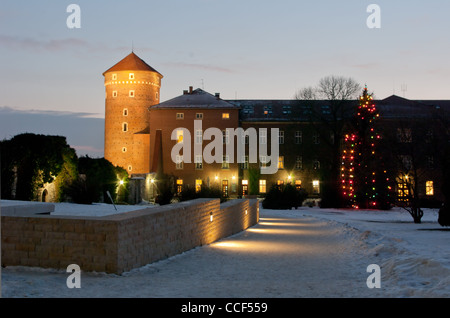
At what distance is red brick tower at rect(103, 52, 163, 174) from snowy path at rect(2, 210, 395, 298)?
57.1 metres

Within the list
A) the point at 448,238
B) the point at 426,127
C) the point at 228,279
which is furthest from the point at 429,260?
the point at 426,127

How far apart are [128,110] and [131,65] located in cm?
669

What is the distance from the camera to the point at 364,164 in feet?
132

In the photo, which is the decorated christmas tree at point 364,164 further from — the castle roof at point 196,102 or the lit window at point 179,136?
the lit window at point 179,136

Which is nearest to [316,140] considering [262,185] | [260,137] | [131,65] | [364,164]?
[260,137]

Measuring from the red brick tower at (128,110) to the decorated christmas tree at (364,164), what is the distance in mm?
34353

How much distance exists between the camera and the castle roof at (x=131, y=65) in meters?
73.6

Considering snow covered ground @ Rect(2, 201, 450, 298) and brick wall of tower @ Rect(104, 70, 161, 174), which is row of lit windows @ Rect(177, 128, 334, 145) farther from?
snow covered ground @ Rect(2, 201, 450, 298)

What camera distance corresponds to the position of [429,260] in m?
9.98


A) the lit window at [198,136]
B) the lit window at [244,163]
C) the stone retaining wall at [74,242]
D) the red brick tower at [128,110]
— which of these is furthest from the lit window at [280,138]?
the stone retaining wall at [74,242]

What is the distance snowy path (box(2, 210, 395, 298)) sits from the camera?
8055mm

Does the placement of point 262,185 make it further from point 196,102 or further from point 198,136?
point 196,102

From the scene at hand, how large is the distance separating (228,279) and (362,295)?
8.27 ft
